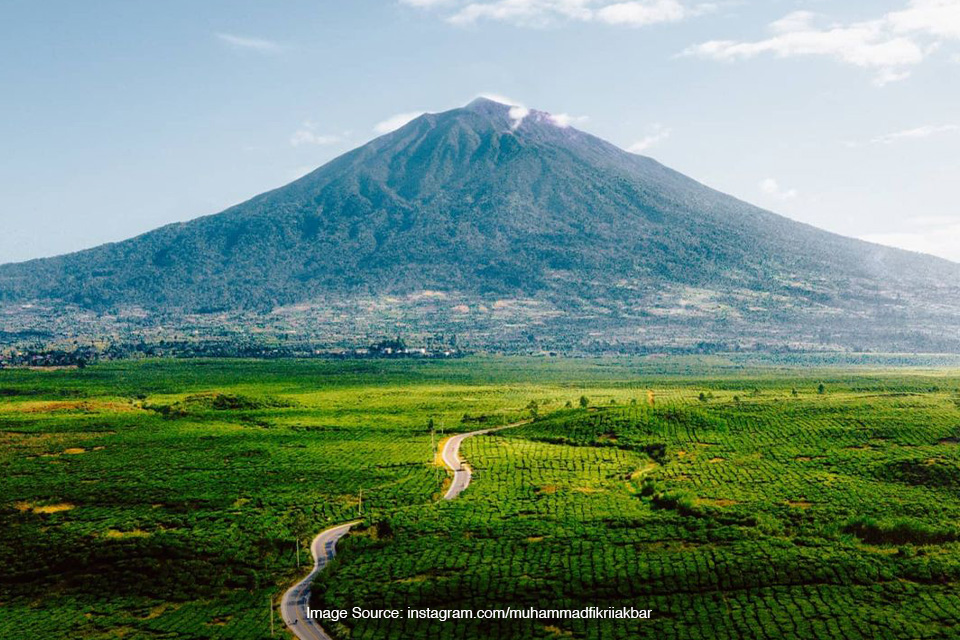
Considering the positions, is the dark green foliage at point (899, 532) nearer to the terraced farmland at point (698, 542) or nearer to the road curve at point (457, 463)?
the terraced farmland at point (698, 542)

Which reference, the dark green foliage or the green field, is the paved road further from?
the dark green foliage

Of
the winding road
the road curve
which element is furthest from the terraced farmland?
the winding road

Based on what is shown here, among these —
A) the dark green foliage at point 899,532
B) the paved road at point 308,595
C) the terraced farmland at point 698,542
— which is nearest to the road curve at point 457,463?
the terraced farmland at point 698,542

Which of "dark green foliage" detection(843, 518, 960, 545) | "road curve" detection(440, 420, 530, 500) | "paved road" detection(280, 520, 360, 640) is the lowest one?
"paved road" detection(280, 520, 360, 640)

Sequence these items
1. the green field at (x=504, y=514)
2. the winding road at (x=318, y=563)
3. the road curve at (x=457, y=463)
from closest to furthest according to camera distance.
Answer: the winding road at (x=318, y=563) < the green field at (x=504, y=514) < the road curve at (x=457, y=463)

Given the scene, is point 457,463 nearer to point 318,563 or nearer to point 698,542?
point 318,563

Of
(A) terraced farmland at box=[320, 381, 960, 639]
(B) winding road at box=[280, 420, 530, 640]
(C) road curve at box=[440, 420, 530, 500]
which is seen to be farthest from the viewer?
(C) road curve at box=[440, 420, 530, 500]

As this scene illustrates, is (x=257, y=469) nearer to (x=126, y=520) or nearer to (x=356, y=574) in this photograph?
(x=126, y=520)

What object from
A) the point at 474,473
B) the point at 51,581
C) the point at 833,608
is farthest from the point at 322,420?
the point at 833,608

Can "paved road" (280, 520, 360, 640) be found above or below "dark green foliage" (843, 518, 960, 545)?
below
